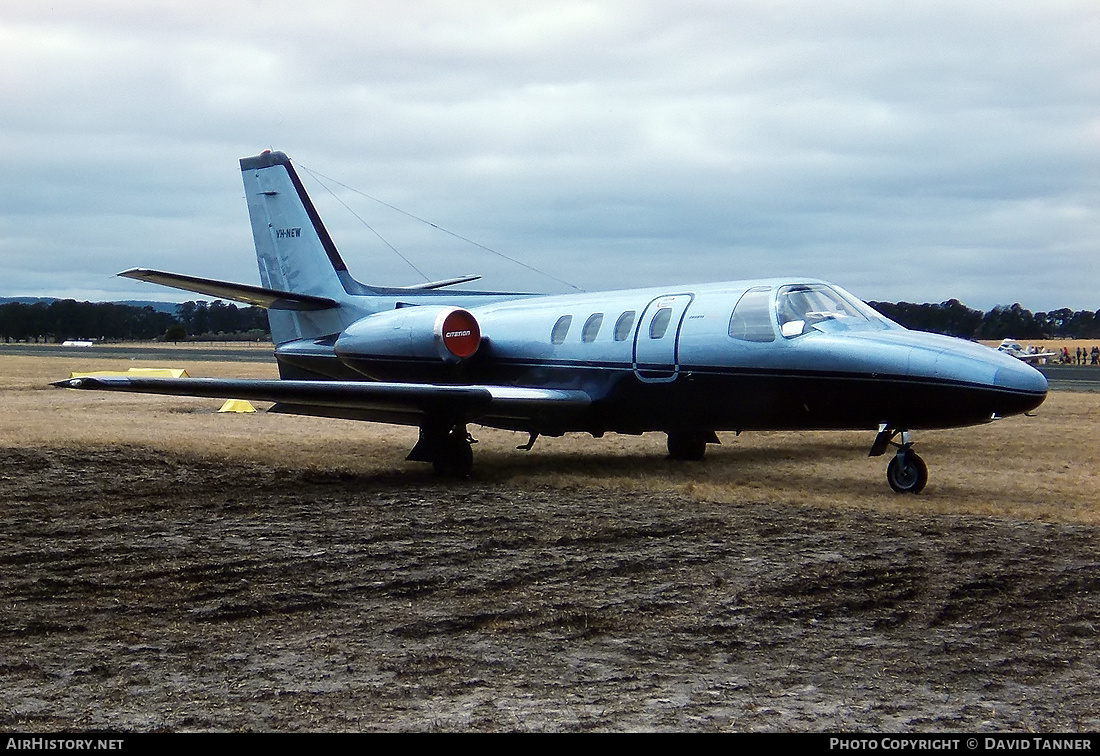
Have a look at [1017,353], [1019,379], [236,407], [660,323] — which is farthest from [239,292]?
[1017,353]

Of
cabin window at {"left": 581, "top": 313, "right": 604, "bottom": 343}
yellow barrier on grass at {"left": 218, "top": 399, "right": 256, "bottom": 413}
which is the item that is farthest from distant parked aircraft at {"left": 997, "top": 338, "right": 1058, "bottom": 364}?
yellow barrier on grass at {"left": 218, "top": 399, "right": 256, "bottom": 413}

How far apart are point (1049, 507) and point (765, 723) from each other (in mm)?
7051

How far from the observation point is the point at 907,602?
650 centimetres

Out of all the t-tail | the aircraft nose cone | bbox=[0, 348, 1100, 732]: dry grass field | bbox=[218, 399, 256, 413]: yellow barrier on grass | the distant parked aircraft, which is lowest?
Result: bbox=[0, 348, 1100, 732]: dry grass field

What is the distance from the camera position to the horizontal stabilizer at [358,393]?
39.6 feet

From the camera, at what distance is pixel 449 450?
13250 millimetres

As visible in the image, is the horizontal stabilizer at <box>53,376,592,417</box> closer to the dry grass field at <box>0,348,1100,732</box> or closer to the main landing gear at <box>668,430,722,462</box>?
the dry grass field at <box>0,348,1100,732</box>

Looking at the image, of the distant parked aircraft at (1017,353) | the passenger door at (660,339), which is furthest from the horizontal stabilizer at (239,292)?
the distant parked aircraft at (1017,353)

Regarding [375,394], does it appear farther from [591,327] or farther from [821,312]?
[821,312]

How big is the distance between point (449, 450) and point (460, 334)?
188 cm

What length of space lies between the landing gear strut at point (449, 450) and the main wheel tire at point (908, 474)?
486 centimetres

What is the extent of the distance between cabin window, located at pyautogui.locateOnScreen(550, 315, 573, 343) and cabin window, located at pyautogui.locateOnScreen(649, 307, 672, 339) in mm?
1380

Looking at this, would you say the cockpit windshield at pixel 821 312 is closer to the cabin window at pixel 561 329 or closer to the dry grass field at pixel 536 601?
the dry grass field at pixel 536 601

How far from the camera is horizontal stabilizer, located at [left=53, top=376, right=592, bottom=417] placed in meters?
12.1
